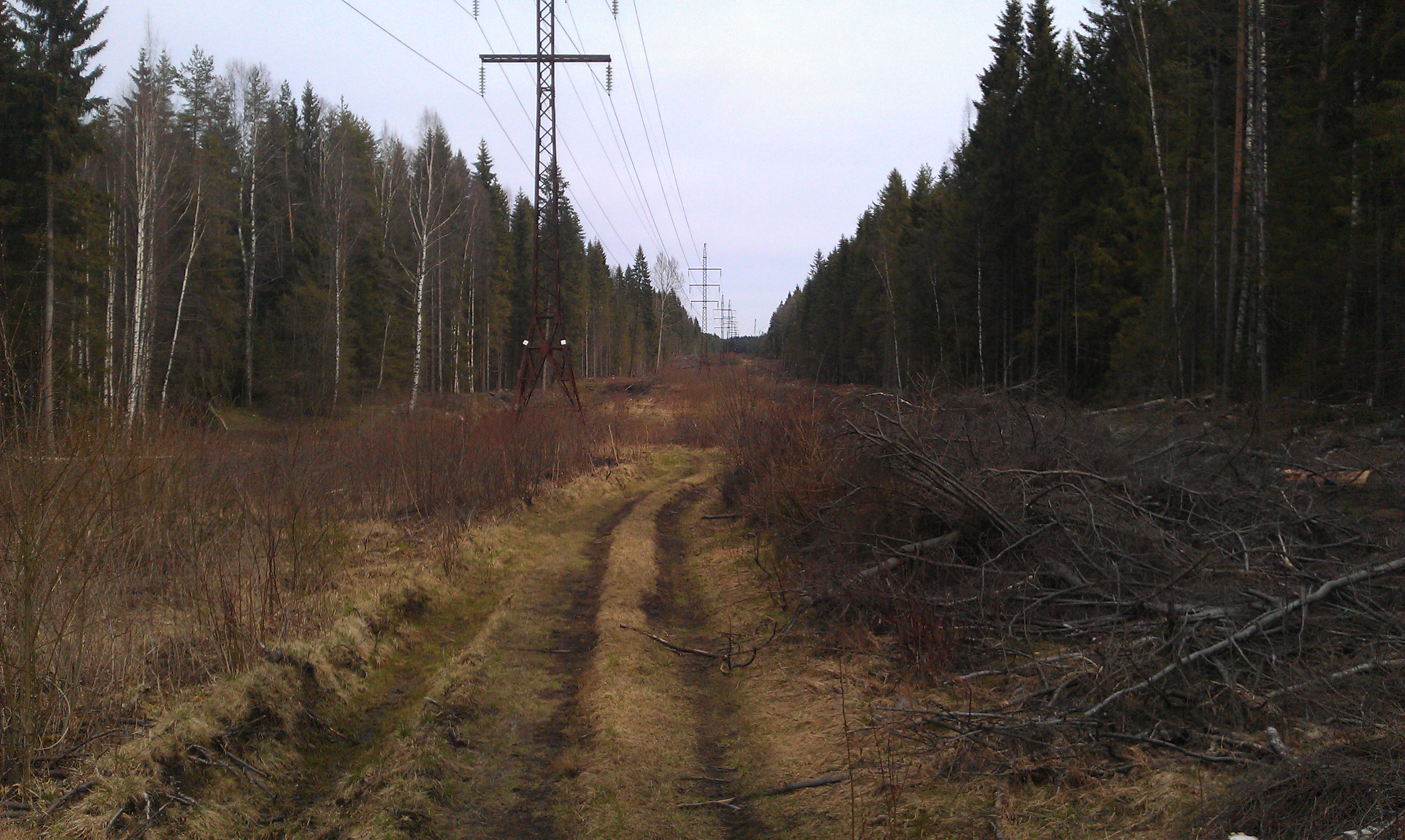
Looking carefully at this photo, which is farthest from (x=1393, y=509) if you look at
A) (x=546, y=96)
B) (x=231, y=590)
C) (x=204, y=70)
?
(x=204, y=70)

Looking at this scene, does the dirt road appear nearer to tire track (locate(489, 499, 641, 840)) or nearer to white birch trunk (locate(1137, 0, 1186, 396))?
tire track (locate(489, 499, 641, 840))

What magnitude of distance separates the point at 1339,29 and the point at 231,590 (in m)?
24.3

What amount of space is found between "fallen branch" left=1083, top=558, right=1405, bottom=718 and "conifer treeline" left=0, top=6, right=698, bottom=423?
6.29m

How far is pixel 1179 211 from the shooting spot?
26594mm

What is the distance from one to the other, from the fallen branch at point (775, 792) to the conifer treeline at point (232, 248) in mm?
4568

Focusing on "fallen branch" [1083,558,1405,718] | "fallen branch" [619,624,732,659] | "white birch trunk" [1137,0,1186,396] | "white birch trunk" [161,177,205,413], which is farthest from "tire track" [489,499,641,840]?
"white birch trunk" [161,177,205,413]

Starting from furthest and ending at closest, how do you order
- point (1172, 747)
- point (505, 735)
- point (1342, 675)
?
1. point (505, 735)
2. point (1342, 675)
3. point (1172, 747)

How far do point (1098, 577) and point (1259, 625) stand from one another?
161 cm

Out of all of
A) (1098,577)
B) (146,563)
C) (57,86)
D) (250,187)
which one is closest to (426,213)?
(250,187)

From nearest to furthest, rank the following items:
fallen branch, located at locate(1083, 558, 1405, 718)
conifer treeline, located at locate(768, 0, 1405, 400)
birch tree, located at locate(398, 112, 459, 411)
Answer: fallen branch, located at locate(1083, 558, 1405, 718)
conifer treeline, located at locate(768, 0, 1405, 400)
birch tree, located at locate(398, 112, 459, 411)

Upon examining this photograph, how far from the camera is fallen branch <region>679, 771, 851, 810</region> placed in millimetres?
4770

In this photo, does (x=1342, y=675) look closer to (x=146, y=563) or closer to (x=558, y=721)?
(x=558, y=721)

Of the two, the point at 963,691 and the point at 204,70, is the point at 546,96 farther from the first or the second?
Answer: the point at 204,70

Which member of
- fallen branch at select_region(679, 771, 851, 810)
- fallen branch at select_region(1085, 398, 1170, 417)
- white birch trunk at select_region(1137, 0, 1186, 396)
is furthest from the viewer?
white birch trunk at select_region(1137, 0, 1186, 396)
